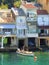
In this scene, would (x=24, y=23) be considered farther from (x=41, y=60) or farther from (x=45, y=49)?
(x=41, y=60)

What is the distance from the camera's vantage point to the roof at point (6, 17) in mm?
71250

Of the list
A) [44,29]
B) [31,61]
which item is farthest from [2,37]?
[31,61]

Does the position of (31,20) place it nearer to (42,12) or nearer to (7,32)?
(42,12)

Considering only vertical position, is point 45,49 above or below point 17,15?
below

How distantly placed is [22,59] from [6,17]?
54.9 ft

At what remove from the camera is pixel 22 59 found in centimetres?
5856

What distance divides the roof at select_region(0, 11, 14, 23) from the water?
9.62 m

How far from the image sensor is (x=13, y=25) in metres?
71.0

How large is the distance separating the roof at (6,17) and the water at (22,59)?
9615 mm

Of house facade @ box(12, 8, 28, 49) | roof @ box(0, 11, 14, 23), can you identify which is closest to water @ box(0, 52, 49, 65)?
house facade @ box(12, 8, 28, 49)

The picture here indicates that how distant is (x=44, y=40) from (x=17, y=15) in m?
6.94

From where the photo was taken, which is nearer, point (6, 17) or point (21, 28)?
point (21, 28)

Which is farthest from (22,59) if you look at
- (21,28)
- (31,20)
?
(31,20)

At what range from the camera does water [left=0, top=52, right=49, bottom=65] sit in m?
55.0
